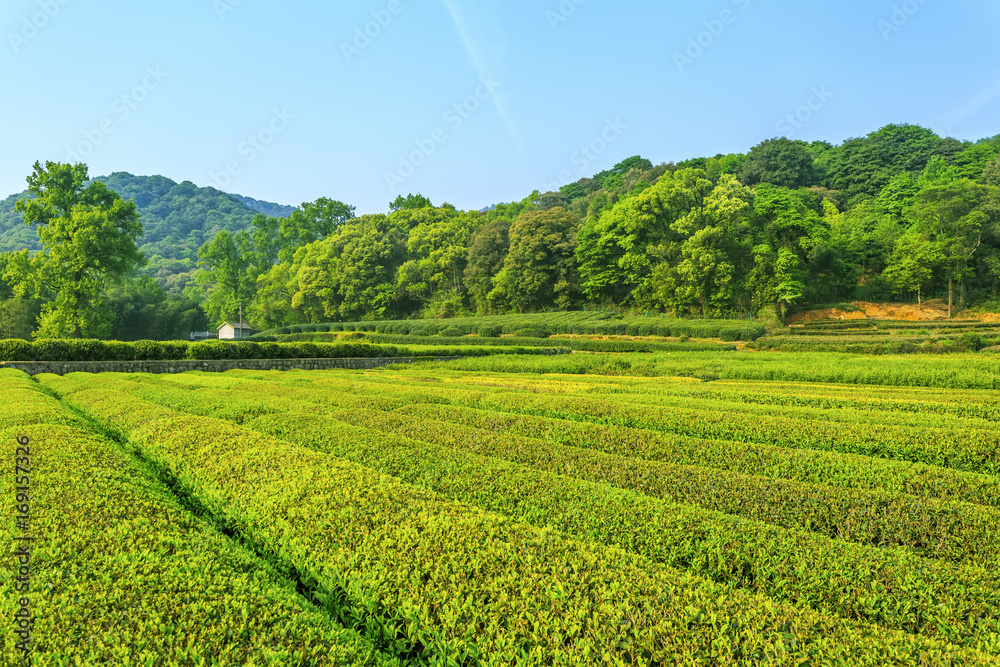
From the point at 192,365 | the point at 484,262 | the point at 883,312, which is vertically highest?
the point at 484,262

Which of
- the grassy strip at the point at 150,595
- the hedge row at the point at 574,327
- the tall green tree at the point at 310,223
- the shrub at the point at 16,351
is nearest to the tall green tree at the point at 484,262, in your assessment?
the hedge row at the point at 574,327

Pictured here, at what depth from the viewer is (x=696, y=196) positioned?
49.5 metres

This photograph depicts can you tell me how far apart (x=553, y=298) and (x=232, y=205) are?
166142mm

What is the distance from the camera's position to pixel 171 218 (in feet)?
553

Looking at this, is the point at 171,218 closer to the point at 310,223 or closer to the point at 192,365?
the point at 310,223

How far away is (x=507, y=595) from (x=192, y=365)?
25.3m

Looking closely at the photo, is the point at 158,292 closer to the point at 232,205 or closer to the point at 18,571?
the point at 18,571

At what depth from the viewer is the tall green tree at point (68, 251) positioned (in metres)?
35.0

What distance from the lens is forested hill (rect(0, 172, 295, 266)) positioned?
128875 mm

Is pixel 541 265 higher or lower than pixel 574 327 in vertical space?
higher

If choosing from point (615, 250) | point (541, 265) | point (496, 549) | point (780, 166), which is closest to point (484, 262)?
point (541, 265)

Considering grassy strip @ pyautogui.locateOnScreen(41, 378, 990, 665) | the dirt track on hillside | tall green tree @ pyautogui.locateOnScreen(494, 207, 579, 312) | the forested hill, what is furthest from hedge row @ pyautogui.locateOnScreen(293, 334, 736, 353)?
the forested hill

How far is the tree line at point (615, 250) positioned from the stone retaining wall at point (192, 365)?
60.7ft

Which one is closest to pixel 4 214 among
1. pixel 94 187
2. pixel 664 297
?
pixel 94 187
